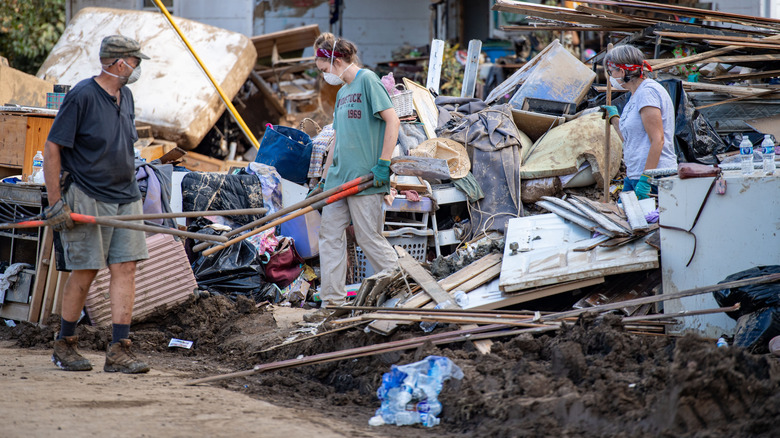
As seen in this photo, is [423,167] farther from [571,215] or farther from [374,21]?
[374,21]

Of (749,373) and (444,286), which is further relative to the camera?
(444,286)

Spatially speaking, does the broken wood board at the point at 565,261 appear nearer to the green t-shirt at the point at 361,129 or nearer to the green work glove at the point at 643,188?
the green work glove at the point at 643,188

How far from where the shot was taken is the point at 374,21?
14.5 meters

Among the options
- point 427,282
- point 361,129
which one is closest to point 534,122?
point 361,129

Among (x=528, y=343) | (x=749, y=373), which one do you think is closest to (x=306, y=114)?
(x=528, y=343)

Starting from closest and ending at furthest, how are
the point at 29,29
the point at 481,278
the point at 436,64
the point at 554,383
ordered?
the point at 554,383 < the point at 481,278 < the point at 436,64 < the point at 29,29

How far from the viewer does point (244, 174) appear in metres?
7.69

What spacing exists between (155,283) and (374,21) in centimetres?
987

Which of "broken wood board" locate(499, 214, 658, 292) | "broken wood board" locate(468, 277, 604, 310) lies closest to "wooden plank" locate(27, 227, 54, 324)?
"broken wood board" locate(468, 277, 604, 310)

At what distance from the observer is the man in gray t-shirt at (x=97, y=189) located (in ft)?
14.4

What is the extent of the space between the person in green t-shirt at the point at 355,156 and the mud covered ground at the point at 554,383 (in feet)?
2.68

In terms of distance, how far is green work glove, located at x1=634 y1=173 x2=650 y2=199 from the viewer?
5.60m

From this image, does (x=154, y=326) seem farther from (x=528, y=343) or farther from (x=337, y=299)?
(x=528, y=343)

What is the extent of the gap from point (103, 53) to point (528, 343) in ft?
10.3
